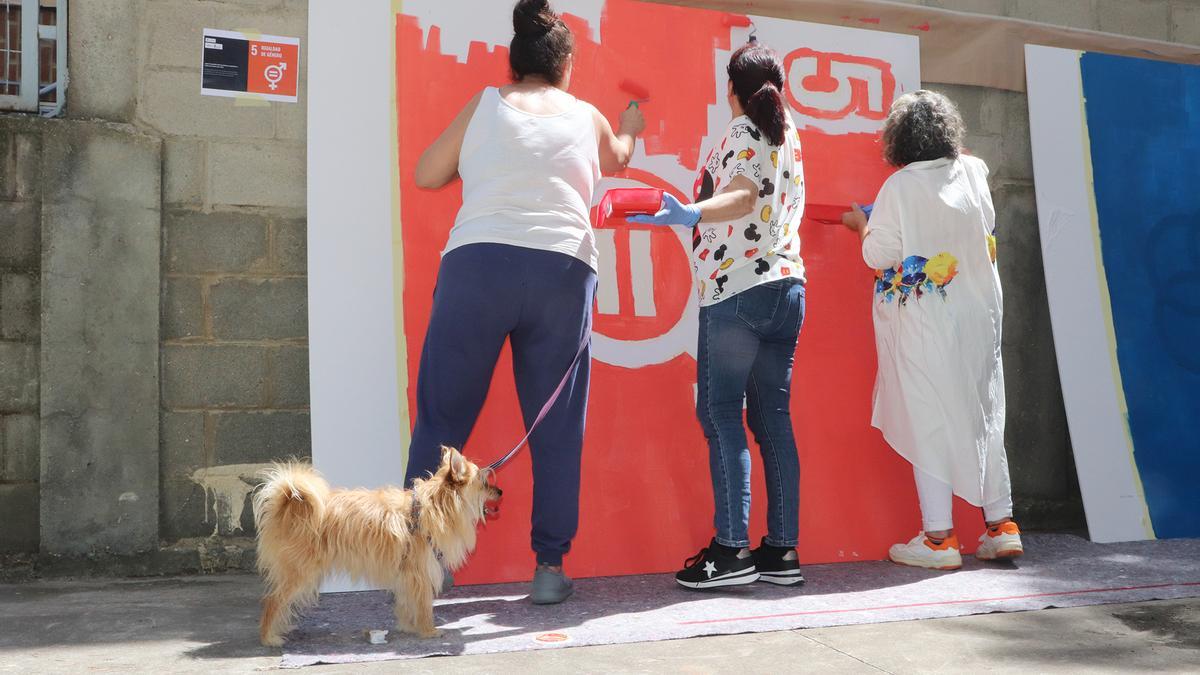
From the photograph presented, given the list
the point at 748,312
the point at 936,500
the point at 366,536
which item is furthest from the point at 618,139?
the point at 936,500

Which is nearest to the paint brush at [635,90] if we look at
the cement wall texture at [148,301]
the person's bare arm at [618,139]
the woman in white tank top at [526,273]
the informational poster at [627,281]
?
the informational poster at [627,281]

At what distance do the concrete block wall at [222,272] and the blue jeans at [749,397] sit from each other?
141 centimetres

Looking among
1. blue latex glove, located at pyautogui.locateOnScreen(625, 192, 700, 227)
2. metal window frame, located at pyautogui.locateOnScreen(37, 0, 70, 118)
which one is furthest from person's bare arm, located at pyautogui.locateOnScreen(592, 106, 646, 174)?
metal window frame, located at pyautogui.locateOnScreen(37, 0, 70, 118)

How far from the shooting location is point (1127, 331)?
4.15m

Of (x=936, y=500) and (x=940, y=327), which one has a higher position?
(x=940, y=327)

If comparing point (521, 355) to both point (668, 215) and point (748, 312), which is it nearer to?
point (668, 215)

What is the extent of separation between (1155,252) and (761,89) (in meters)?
2.17

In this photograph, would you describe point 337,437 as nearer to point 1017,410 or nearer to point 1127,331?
point 1017,410

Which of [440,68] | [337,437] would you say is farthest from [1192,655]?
[440,68]

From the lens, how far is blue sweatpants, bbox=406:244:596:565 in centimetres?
278

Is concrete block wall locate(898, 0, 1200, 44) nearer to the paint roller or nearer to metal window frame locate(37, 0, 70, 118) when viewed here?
the paint roller

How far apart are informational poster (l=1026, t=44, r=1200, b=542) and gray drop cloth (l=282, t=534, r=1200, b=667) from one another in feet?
1.44

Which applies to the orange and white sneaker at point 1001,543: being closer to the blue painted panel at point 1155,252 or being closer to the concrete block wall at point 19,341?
the blue painted panel at point 1155,252

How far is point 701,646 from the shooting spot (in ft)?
8.27
